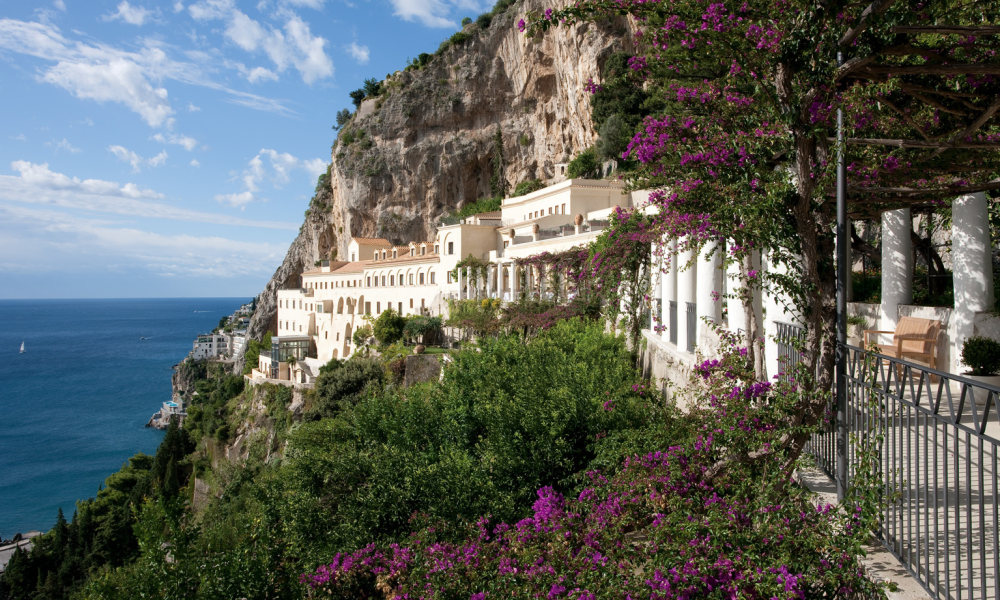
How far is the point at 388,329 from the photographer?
108 feet

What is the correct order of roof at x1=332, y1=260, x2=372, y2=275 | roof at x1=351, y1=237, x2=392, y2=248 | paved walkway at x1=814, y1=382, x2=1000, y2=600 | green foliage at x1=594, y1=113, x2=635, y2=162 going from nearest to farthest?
paved walkway at x1=814, y1=382, x2=1000, y2=600 → green foliage at x1=594, y1=113, x2=635, y2=162 → roof at x1=332, y1=260, x2=372, y2=275 → roof at x1=351, y1=237, x2=392, y2=248

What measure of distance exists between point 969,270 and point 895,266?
3.16 metres

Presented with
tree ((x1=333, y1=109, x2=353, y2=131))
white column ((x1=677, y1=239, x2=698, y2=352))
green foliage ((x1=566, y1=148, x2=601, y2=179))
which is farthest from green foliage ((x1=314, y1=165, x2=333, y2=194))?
white column ((x1=677, y1=239, x2=698, y2=352))

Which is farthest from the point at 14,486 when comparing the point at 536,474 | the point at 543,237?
the point at 536,474

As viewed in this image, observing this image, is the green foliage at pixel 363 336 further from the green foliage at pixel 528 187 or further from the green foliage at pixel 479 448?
the green foliage at pixel 479 448

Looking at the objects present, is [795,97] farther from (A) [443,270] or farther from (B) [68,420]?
(B) [68,420]

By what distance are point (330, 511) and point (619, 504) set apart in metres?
6.30

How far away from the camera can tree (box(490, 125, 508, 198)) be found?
59.6 meters

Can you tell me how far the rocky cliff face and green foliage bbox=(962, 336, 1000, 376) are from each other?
47.9 metres

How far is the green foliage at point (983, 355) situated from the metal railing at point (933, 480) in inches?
75.8

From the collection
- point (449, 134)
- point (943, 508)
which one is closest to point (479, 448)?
point (943, 508)

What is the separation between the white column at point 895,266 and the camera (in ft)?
38.1

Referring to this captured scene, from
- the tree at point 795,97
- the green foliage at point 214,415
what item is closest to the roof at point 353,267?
the green foliage at point 214,415

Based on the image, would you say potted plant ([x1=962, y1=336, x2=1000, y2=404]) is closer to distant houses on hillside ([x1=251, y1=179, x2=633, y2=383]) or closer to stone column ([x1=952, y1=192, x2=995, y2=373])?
stone column ([x1=952, y1=192, x2=995, y2=373])
